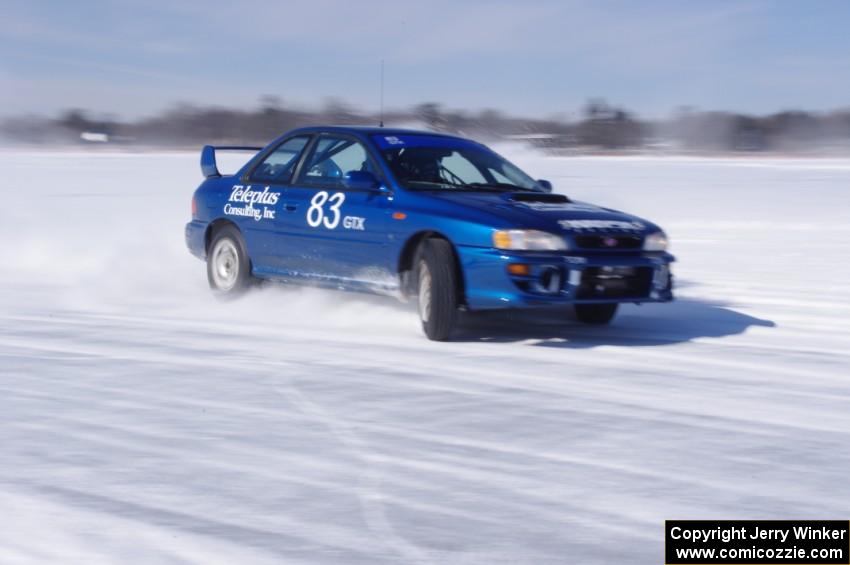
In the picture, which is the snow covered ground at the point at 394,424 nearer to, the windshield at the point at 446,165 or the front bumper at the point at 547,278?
A: the front bumper at the point at 547,278

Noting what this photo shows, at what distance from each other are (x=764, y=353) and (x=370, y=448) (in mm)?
3405

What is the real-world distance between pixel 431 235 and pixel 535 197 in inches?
31.0

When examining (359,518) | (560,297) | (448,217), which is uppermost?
(448,217)

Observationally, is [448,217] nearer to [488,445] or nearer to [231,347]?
[231,347]

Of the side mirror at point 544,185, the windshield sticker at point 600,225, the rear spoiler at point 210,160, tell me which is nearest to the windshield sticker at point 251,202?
the rear spoiler at point 210,160

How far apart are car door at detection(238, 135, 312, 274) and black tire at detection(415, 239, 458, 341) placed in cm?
169

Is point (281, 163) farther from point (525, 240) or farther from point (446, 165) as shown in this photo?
point (525, 240)

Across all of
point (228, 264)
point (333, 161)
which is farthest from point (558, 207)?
point (228, 264)

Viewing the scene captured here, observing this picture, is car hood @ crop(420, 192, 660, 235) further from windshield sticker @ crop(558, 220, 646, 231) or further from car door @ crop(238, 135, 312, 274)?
car door @ crop(238, 135, 312, 274)

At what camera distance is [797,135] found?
37.8 metres

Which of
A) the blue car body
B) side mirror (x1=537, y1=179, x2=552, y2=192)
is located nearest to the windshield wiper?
the blue car body

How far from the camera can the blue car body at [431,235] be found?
23.7ft

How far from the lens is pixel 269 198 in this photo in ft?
29.7

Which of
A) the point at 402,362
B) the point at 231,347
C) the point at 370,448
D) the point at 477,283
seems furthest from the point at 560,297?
the point at 370,448
